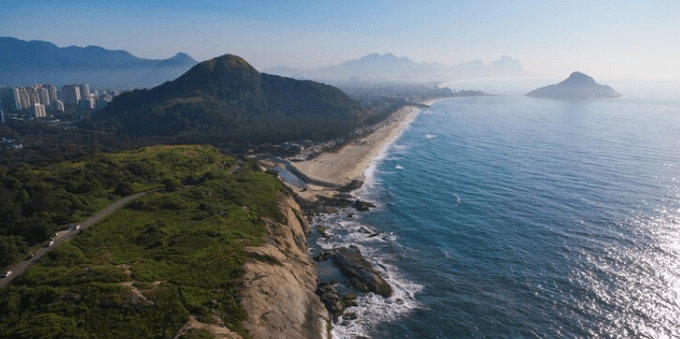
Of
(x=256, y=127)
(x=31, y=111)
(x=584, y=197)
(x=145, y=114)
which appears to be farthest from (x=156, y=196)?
(x=31, y=111)

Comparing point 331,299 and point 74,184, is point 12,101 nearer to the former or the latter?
point 74,184

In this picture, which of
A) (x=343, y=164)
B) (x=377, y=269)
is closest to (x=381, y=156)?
(x=343, y=164)

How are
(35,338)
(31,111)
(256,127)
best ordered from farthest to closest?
(31,111) → (256,127) → (35,338)

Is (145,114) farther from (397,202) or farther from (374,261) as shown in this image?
(374,261)

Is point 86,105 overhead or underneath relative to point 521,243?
overhead

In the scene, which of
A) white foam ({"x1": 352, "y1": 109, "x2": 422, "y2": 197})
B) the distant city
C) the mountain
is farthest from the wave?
the distant city

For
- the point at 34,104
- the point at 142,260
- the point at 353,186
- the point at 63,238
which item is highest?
the point at 34,104

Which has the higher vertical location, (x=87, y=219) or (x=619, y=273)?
(x=87, y=219)
